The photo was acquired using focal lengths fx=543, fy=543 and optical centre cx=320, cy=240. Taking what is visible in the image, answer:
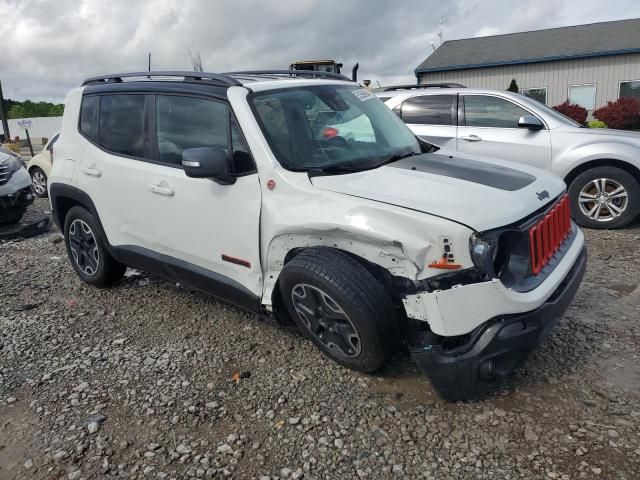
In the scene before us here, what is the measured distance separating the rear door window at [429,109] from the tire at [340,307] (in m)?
4.73

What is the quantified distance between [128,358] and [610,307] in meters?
3.63

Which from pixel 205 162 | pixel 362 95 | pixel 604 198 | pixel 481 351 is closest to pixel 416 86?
pixel 604 198

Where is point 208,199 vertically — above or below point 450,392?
above

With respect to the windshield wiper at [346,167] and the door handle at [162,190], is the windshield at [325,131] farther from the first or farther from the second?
the door handle at [162,190]

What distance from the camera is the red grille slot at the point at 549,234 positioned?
2949mm

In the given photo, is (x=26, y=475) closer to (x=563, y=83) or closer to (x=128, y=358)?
(x=128, y=358)

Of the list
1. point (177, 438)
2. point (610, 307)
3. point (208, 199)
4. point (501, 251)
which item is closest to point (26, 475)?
point (177, 438)

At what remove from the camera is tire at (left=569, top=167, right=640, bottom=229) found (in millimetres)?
6305

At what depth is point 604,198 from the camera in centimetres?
646

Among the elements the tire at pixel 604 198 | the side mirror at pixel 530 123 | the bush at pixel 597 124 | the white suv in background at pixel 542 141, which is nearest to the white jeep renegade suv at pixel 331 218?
the side mirror at pixel 530 123

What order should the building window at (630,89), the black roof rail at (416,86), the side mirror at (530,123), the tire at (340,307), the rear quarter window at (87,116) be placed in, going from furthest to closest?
the building window at (630,89) → the black roof rail at (416,86) → the side mirror at (530,123) → the rear quarter window at (87,116) → the tire at (340,307)

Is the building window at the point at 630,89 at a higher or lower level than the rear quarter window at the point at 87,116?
lower

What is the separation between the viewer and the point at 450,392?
286cm

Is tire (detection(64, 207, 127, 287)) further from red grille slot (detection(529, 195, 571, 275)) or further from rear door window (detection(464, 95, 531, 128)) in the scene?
rear door window (detection(464, 95, 531, 128))
